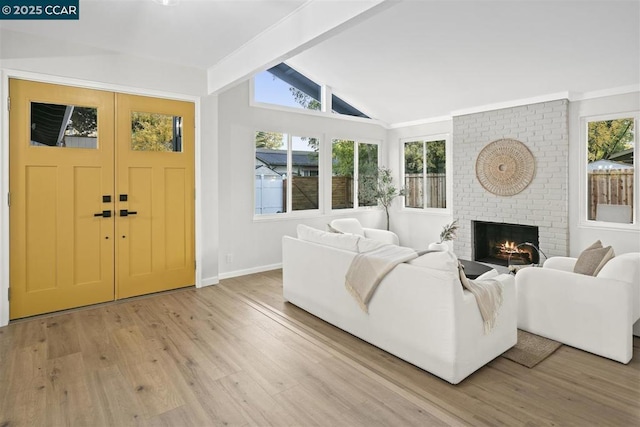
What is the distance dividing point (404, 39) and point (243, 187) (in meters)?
2.89

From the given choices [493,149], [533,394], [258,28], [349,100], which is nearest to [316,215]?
[349,100]

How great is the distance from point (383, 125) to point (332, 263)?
184 inches

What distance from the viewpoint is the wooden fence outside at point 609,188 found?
4.62 meters

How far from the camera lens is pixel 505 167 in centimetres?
551

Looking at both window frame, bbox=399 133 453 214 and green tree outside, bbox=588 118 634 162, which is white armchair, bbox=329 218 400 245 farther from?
green tree outside, bbox=588 118 634 162

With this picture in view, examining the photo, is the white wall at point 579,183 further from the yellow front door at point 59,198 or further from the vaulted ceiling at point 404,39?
the yellow front door at point 59,198

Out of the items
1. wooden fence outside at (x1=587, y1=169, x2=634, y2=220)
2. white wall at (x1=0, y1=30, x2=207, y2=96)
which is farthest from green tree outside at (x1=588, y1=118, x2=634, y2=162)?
white wall at (x1=0, y1=30, x2=207, y2=96)

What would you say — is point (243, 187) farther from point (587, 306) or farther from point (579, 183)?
point (579, 183)

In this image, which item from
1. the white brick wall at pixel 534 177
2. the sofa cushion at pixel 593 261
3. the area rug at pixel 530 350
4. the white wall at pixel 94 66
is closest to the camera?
the area rug at pixel 530 350

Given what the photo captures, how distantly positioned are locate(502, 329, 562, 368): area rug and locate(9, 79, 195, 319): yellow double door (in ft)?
11.8

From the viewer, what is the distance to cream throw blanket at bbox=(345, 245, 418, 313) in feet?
8.97

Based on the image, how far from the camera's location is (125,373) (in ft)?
8.29

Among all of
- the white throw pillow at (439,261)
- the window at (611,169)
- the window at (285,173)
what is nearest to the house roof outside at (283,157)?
the window at (285,173)

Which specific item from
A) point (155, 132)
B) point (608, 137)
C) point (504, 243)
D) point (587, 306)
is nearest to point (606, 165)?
point (608, 137)
